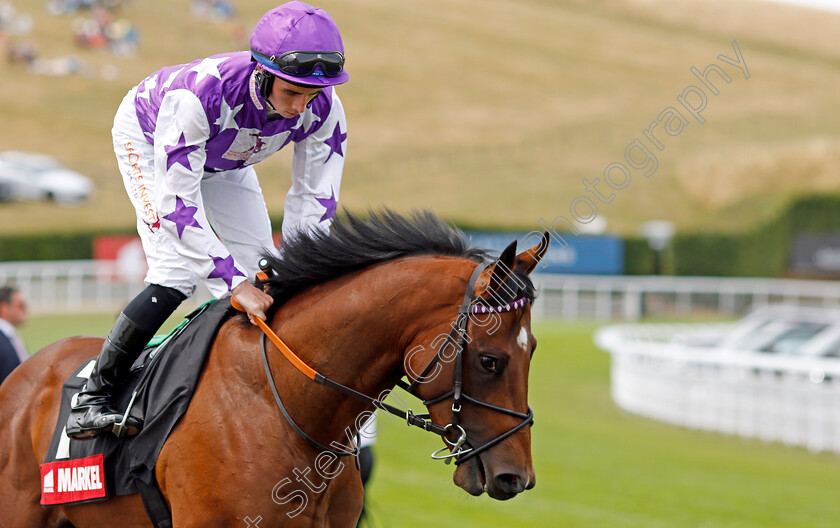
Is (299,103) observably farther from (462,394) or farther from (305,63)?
(462,394)

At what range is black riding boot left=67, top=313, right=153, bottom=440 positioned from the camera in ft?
9.60

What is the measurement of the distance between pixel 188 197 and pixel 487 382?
110 centimetres

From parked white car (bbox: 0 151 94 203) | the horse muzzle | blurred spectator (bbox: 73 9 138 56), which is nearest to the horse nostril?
the horse muzzle

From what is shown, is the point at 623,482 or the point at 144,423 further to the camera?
the point at 623,482

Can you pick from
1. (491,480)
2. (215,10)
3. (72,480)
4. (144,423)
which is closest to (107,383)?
(144,423)

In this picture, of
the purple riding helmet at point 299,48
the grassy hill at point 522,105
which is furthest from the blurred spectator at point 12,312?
the grassy hill at point 522,105

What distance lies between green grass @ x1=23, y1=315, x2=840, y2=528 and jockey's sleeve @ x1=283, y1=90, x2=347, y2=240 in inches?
107

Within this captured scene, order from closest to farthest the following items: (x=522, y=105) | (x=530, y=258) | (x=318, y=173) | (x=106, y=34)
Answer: (x=530, y=258) < (x=318, y=173) < (x=106, y=34) < (x=522, y=105)

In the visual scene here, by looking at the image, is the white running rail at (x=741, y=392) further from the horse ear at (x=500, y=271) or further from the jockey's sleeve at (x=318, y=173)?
the horse ear at (x=500, y=271)

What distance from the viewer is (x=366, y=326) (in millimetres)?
2689

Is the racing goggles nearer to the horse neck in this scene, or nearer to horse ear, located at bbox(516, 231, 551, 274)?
the horse neck

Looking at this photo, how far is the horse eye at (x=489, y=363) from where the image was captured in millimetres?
2494

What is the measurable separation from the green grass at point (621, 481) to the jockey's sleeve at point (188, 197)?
3.02 m

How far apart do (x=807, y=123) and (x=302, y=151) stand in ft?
133
